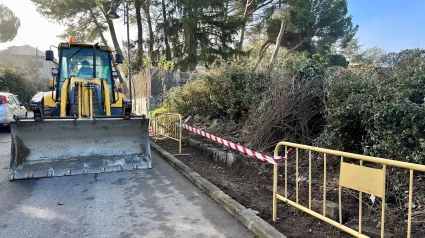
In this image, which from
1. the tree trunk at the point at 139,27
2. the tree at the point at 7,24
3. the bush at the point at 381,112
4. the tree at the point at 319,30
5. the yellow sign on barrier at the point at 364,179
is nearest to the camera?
the yellow sign on barrier at the point at 364,179

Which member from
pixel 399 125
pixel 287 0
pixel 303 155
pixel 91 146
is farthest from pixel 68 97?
pixel 287 0

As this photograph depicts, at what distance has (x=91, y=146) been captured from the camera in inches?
263

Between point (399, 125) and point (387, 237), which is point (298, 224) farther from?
point (399, 125)

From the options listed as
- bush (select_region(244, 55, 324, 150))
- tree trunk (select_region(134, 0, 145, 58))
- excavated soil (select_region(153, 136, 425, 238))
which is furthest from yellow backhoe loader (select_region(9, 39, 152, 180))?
tree trunk (select_region(134, 0, 145, 58))

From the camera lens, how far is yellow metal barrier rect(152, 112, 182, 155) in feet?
32.8

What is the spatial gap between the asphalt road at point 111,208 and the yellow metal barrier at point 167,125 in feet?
11.5

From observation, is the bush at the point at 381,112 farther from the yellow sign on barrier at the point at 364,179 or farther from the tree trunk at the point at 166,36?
the tree trunk at the point at 166,36

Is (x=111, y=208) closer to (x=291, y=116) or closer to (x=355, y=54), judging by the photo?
(x=291, y=116)

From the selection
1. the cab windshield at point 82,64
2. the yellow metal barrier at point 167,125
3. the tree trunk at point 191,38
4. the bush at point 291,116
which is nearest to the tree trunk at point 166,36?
the tree trunk at point 191,38

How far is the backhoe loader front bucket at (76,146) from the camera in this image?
242 inches

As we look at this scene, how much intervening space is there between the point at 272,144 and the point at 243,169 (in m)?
0.97

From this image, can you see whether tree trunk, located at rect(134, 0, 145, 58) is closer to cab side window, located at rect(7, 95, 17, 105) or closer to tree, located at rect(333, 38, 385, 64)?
cab side window, located at rect(7, 95, 17, 105)

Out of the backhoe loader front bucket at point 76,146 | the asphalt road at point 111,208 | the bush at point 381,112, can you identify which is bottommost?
the asphalt road at point 111,208

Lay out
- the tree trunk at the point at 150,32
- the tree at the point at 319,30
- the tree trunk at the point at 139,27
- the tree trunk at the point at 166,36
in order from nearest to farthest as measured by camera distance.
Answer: the tree trunk at the point at 166,36
the tree trunk at the point at 139,27
the tree trunk at the point at 150,32
the tree at the point at 319,30
